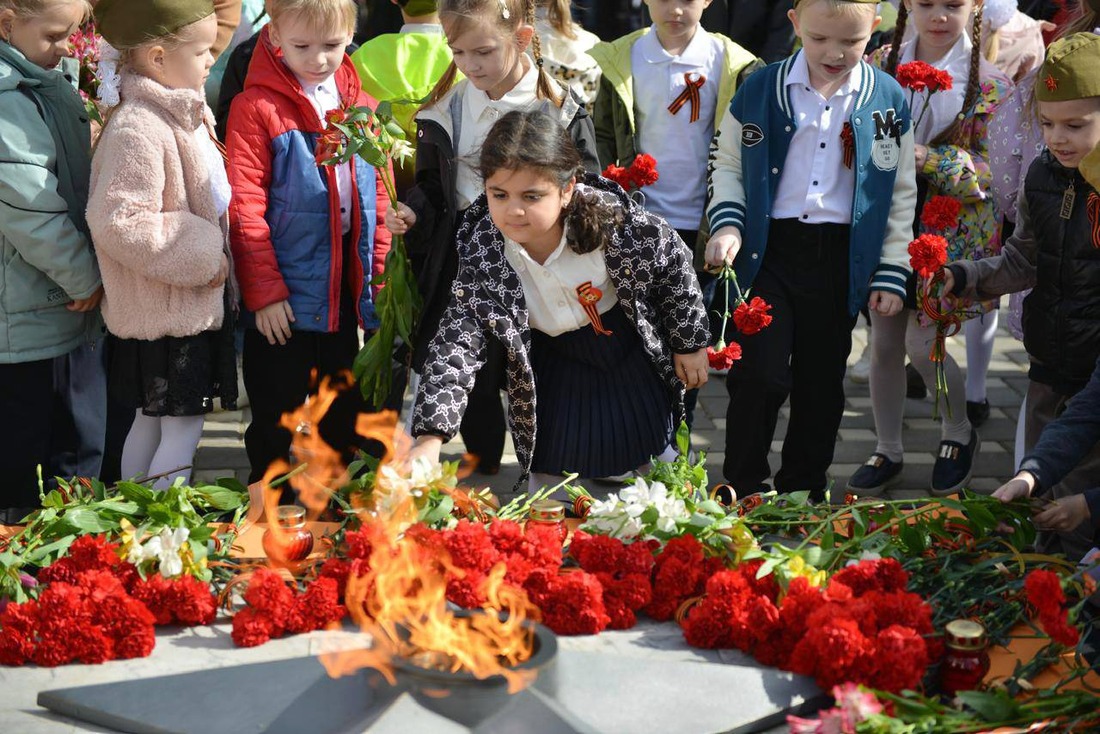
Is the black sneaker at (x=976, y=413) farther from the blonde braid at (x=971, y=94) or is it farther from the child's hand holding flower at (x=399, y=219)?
the child's hand holding flower at (x=399, y=219)

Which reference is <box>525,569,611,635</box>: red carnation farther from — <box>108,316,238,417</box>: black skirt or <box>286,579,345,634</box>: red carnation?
<box>108,316,238,417</box>: black skirt

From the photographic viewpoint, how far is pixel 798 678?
2.59 m

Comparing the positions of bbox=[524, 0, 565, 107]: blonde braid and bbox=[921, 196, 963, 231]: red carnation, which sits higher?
bbox=[524, 0, 565, 107]: blonde braid

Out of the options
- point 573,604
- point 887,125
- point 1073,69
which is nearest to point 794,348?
point 887,125

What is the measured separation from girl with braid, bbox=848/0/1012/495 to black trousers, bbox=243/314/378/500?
1.98m

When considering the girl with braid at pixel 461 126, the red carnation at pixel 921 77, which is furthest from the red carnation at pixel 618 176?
the red carnation at pixel 921 77

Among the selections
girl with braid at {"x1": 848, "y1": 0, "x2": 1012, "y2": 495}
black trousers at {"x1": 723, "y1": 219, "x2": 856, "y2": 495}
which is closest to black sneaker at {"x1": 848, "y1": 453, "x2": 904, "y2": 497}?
girl with braid at {"x1": 848, "y1": 0, "x2": 1012, "y2": 495}

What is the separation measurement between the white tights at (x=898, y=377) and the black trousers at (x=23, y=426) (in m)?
2.88

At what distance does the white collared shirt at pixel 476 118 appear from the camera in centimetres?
409

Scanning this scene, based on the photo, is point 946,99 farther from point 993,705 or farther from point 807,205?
point 993,705

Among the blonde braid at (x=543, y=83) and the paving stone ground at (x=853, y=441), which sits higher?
the blonde braid at (x=543, y=83)

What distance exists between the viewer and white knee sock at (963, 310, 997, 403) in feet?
18.1

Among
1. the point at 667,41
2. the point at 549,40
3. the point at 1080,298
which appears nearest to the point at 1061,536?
the point at 1080,298

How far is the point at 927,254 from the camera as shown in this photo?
3723mm
